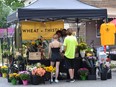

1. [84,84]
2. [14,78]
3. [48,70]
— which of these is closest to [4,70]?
[14,78]

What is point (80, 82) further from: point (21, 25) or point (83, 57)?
point (21, 25)

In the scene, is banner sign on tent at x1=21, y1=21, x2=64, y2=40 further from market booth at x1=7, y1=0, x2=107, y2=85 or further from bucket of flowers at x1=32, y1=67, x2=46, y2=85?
bucket of flowers at x1=32, y1=67, x2=46, y2=85

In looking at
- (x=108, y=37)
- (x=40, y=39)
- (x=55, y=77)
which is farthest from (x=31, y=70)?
(x=108, y=37)

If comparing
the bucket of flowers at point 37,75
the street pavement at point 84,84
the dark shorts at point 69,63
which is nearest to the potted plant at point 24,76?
the bucket of flowers at point 37,75

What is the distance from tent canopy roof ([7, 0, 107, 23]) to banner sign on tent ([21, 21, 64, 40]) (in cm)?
72

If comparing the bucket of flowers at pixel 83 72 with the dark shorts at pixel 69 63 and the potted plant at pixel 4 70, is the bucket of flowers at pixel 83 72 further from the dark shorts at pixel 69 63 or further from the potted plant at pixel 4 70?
the potted plant at pixel 4 70

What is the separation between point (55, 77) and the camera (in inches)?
620

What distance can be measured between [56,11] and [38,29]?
203 centimetres

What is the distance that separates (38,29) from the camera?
17438mm

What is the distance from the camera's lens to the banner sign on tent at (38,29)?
17.1m

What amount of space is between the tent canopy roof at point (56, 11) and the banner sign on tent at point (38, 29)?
2.37ft

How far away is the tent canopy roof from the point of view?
1541cm

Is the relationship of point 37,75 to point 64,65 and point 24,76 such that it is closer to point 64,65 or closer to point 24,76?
point 24,76

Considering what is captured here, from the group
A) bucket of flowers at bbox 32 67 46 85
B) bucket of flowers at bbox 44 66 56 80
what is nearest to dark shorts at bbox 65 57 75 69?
bucket of flowers at bbox 44 66 56 80
